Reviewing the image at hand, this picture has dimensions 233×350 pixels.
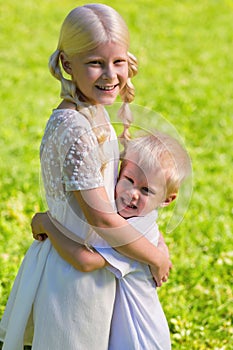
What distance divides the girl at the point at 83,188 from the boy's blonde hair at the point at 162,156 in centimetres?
8

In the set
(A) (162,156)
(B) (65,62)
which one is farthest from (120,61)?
(A) (162,156)

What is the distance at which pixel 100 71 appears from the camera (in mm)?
2422

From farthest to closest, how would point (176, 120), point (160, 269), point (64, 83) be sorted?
point (176, 120), point (160, 269), point (64, 83)

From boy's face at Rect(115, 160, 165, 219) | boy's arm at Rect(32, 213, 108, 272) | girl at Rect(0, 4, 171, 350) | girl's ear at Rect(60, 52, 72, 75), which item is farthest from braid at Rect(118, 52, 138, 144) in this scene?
boy's arm at Rect(32, 213, 108, 272)

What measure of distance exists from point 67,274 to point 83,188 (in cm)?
40

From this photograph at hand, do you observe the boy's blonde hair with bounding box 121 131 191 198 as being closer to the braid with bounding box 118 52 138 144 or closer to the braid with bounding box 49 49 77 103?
the braid with bounding box 118 52 138 144

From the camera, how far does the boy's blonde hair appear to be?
2484 mm

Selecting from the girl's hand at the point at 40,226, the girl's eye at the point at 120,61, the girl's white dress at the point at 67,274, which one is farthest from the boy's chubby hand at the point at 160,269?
the girl's eye at the point at 120,61

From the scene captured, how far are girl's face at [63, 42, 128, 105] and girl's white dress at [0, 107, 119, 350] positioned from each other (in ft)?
0.36

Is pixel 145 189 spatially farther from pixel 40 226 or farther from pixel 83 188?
pixel 40 226

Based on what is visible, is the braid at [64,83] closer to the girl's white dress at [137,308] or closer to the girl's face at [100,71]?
the girl's face at [100,71]

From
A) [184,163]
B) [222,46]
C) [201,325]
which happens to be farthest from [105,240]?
[222,46]

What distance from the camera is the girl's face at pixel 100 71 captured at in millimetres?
2395

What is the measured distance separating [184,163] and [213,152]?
11.5ft
